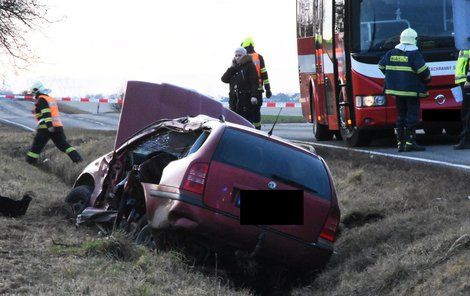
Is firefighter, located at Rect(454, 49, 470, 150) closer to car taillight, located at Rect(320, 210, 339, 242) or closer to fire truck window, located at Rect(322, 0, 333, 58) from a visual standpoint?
fire truck window, located at Rect(322, 0, 333, 58)

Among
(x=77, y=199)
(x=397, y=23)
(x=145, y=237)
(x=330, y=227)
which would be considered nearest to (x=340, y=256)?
(x=330, y=227)

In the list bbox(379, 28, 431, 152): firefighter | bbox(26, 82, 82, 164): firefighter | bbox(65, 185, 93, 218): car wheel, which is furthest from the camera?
bbox(26, 82, 82, 164): firefighter

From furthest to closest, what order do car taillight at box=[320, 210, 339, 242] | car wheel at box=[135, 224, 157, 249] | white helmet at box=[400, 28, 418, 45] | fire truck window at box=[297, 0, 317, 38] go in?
fire truck window at box=[297, 0, 317, 38]
white helmet at box=[400, 28, 418, 45]
car wheel at box=[135, 224, 157, 249]
car taillight at box=[320, 210, 339, 242]

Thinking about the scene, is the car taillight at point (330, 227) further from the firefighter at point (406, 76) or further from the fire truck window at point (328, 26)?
the fire truck window at point (328, 26)

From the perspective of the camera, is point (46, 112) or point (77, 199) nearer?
point (77, 199)

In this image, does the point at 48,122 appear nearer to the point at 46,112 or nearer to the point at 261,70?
the point at 46,112

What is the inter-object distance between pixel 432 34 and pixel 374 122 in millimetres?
1717

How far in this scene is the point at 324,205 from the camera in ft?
25.1

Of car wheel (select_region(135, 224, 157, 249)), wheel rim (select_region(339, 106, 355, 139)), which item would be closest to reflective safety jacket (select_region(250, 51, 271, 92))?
wheel rim (select_region(339, 106, 355, 139))

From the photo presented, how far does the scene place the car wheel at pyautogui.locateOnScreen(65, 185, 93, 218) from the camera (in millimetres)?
10188

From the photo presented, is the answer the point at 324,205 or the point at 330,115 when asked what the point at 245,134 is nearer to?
the point at 324,205

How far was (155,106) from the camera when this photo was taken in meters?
11.7

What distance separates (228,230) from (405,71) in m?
6.56

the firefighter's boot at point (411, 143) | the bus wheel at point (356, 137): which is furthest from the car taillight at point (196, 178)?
the bus wheel at point (356, 137)
